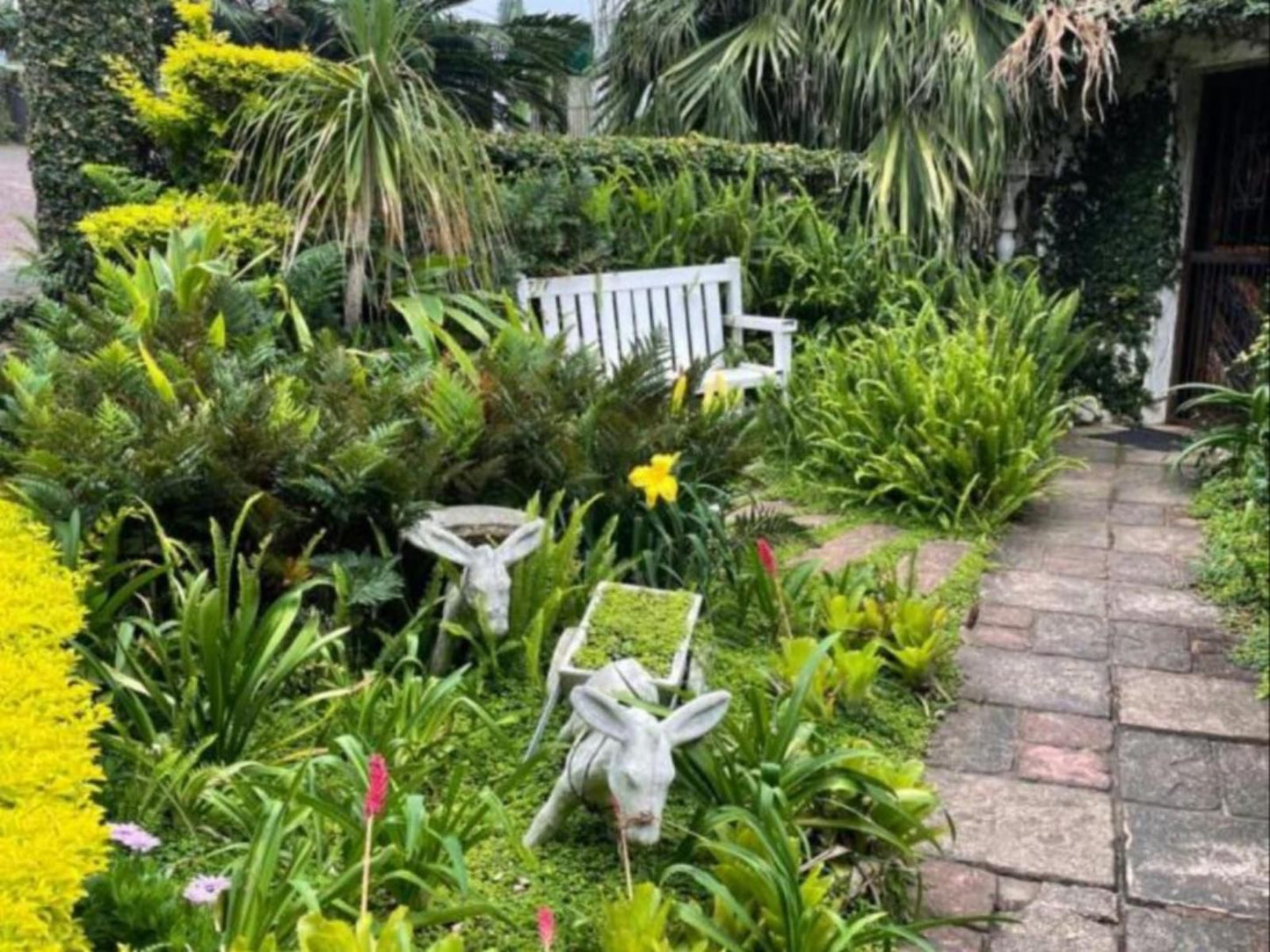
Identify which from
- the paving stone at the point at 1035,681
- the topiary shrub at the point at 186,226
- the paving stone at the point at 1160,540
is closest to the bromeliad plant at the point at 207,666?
the paving stone at the point at 1035,681

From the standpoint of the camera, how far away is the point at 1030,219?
651 cm

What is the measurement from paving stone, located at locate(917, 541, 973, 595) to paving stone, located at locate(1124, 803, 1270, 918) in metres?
1.31

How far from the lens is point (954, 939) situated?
6.36 feet

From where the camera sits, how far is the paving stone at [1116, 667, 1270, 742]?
2.66 m

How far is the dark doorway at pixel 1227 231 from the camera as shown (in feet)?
19.2

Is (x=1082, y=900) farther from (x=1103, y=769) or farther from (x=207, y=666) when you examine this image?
(x=207, y=666)

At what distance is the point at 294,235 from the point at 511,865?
270 centimetres

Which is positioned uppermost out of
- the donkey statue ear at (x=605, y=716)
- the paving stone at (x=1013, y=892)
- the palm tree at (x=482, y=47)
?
the palm tree at (x=482, y=47)

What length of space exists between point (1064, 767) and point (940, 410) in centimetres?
206

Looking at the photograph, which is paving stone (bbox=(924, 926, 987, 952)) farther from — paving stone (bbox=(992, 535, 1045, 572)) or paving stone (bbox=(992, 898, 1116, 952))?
paving stone (bbox=(992, 535, 1045, 572))

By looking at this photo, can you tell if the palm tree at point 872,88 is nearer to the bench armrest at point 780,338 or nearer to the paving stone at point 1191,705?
the bench armrest at point 780,338

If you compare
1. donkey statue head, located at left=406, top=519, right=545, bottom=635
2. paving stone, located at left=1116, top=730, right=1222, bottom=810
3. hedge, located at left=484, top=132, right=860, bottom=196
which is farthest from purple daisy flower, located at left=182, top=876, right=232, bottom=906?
hedge, located at left=484, top=132, right=860, bottom=196

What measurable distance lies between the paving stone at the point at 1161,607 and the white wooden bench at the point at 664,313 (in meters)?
1.72

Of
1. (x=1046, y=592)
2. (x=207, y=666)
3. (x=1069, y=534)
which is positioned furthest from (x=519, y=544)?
(x=1069, y=534)
